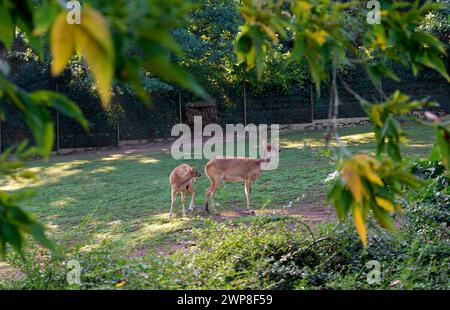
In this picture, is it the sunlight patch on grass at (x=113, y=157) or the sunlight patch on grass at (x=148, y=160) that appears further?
the sunlight patch on grass at (x=113, y=157)

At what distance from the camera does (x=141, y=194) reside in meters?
14.3

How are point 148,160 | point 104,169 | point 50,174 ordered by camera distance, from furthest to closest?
1. point 148,160
2. point 104,169
3. point 50,174

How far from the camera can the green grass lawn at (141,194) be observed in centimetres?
1056

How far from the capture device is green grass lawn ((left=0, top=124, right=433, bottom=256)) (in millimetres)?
10559

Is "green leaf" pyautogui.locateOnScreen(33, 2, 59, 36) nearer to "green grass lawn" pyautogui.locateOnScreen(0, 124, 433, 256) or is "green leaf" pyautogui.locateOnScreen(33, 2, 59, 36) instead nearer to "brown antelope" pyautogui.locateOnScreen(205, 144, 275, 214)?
"green grass lawn" pyautogui.locateOnScreen(0, 124, 433, 256)

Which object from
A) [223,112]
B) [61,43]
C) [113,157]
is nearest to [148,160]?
[113,157]

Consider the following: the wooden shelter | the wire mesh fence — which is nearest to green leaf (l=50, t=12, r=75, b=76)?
the wire mesh fence

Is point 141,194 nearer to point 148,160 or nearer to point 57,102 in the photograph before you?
point 148,160

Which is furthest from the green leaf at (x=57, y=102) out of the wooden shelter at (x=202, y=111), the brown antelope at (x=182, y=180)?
the wooden shelter at (x=202, y=111)

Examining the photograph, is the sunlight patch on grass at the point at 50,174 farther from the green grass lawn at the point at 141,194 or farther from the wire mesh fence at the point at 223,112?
the wire mesh fence at the point at 223,112

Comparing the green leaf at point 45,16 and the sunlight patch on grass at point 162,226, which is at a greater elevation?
the green leaf at point 45,16

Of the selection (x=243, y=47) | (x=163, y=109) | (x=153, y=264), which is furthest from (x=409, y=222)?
(x=163, y=109)

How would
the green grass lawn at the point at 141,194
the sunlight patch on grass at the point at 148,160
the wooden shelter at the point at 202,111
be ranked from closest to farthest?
the green grass lawn at the point at 141,194 → the sunlight patch on grass at the point at 148,160 → the wooden shelter at the point at 202,111
